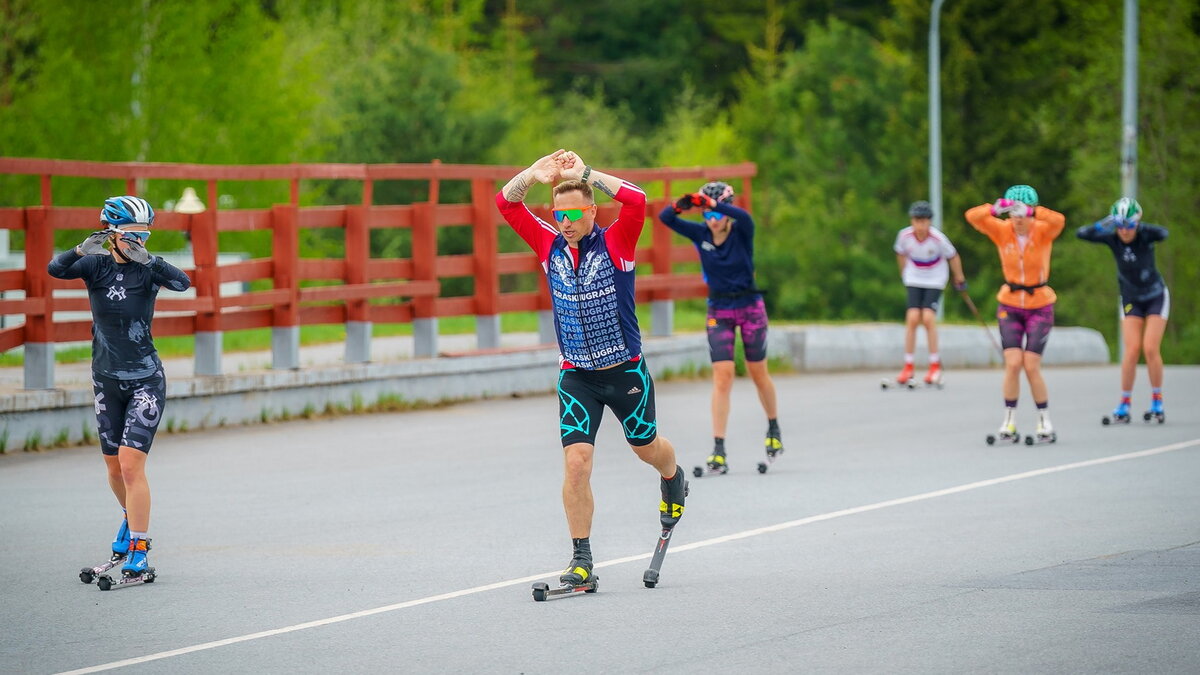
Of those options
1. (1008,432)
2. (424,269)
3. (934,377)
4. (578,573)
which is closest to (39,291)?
(424,269)

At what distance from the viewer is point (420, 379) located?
17.0 meters

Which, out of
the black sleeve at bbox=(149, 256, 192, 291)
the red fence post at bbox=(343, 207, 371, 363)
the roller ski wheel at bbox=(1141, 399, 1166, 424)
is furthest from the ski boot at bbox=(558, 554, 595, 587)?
the red fence post at bbox=(343, 207, 371, 363)

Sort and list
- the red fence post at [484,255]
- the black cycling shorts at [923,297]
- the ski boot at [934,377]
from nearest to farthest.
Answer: the red fence post at [484,255]
the ski boot at [934,377]
the black cycling shorts at [923,297]

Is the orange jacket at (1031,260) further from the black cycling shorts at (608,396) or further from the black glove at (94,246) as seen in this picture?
the black glove at (94,246)

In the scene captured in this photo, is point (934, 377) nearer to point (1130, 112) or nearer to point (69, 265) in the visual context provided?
point (1130, 112)

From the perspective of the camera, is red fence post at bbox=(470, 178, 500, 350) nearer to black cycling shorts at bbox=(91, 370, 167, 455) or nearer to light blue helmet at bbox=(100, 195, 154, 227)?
light blue helmet at bbox=(100, 195, 154, 227)

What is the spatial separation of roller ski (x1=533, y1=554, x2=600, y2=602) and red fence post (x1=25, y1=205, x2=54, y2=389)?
6883mm

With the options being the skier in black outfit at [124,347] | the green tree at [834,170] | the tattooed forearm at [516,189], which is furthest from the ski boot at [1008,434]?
the green tree at [834,170]

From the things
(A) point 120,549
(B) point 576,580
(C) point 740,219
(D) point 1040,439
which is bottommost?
(D) point 1040,439

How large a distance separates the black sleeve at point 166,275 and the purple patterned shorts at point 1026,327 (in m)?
7.23

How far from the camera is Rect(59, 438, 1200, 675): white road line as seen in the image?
715 cm

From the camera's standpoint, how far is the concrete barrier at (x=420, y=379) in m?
13.8

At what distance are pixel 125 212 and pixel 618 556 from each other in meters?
3.07

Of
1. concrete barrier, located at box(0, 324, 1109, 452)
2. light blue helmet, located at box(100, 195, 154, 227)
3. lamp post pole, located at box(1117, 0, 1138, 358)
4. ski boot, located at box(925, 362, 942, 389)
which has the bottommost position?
ski boot, located at box(925, 362, 942, 389)
